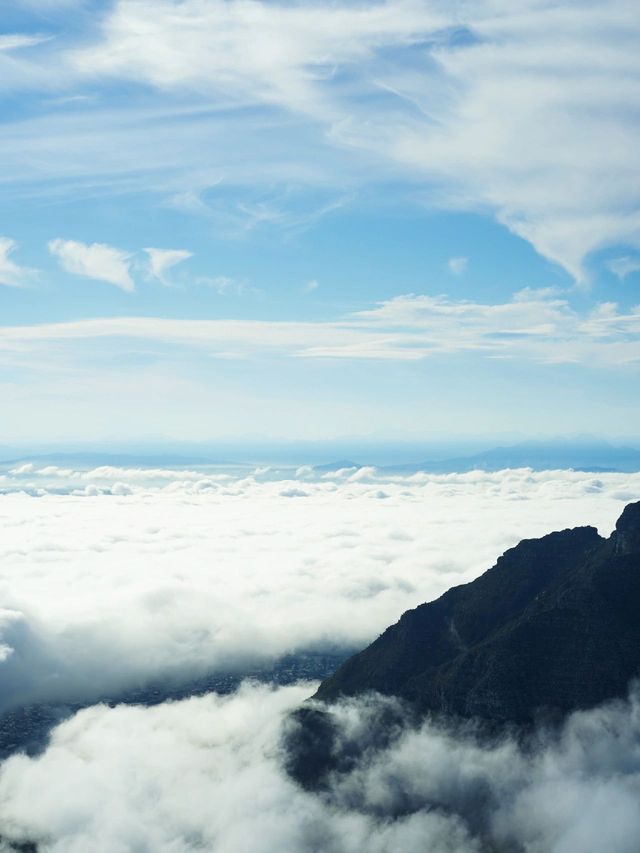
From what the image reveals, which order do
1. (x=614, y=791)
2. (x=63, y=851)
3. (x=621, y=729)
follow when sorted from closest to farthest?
(x=614, y=791) < (x=621, y=729) < (x=63, y=851)

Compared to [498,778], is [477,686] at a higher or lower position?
higher

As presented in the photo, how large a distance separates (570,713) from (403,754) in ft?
152

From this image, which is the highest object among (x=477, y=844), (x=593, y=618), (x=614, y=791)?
(x=593, y=618)

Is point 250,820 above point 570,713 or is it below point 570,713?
below

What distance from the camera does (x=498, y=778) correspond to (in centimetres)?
18125

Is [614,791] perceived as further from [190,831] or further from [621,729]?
[190,831]

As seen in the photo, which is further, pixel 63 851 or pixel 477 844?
pixel 63 851

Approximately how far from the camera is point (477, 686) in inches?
7835

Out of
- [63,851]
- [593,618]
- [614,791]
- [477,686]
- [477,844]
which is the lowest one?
[63,851]

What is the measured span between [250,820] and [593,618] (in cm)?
10610

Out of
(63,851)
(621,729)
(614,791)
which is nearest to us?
(614,791)

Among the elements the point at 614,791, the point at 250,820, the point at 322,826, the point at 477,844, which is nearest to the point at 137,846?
the point at 250,820

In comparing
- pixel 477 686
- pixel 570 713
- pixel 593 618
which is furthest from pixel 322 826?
pixel 593 618

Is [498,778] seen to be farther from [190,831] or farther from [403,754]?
[190,831]
